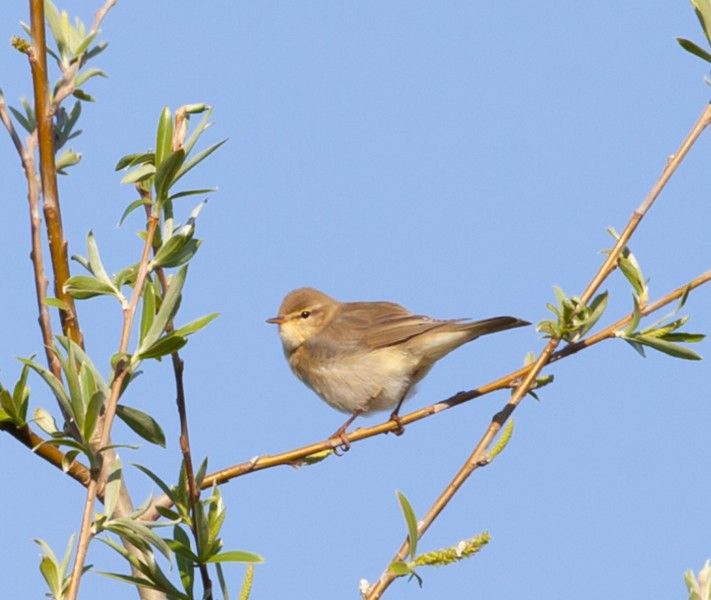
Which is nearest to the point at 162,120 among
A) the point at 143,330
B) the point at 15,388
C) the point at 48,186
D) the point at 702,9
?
the point at 48,186

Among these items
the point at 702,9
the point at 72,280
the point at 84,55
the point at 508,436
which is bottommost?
the point at 508,436

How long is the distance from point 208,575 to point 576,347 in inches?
46.5

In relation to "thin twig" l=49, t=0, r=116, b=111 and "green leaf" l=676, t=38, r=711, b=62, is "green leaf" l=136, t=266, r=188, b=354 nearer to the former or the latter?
"thin twig" l=49, t=0, r=116, b=111

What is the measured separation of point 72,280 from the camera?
2.46 metres

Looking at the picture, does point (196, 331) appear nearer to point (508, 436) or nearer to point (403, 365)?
point (508, 436)

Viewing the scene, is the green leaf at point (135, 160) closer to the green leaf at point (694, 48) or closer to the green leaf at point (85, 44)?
the green leaf at point (85, 44)

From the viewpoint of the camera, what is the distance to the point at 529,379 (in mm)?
2580

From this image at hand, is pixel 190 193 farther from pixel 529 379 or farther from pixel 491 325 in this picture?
pixel 491 325

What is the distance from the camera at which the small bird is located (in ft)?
21.7

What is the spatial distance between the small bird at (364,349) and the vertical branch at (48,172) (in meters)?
3.59

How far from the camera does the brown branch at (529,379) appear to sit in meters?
2.17

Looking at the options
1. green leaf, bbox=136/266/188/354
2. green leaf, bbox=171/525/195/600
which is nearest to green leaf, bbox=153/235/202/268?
green leaf, bbox=136/266/188/354

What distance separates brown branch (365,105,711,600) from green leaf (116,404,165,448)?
66 cm

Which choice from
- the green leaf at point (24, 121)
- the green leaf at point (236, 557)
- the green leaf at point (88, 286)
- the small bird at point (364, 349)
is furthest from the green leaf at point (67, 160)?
the small bird at point (364, 349)
